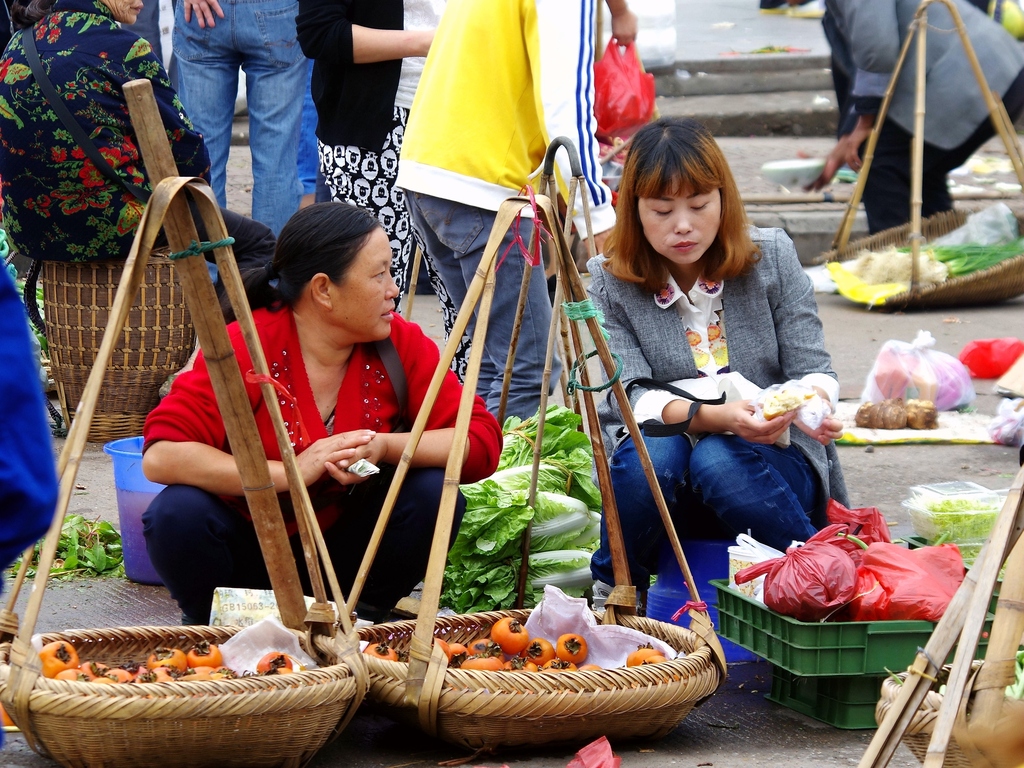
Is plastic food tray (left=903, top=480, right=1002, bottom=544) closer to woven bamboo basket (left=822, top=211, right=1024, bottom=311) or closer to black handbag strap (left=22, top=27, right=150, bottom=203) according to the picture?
black handbag strap (left=22, top=27, right=150, bottom=203)

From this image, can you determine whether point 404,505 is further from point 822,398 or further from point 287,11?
point 287,11

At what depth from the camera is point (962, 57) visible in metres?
6.88

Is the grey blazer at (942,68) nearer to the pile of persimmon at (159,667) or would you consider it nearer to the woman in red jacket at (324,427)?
the woman in red jacket at (324,427)

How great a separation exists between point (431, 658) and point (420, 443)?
0.58m

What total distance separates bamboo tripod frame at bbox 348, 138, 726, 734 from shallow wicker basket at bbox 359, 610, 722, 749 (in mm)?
51

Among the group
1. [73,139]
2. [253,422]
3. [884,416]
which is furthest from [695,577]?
[73,139]

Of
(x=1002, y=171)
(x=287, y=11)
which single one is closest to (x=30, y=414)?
(x=287, y=11)

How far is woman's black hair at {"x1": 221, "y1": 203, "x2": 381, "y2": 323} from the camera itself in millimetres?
2857

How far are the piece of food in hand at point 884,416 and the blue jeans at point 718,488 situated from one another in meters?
2.08

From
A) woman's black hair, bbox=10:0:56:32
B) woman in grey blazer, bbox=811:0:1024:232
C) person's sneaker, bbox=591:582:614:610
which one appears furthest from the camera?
woman in grey blazer, bbox=811:0:1024:232

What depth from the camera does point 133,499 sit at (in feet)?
11.3

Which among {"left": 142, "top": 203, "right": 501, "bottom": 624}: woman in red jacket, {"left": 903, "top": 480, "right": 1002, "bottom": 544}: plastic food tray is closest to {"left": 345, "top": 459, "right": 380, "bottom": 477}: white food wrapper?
{"left": 142, "top": 203, "right": 501, "bottom": 624}: woman in red jacket

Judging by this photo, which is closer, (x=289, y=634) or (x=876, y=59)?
(x=289, y=634)

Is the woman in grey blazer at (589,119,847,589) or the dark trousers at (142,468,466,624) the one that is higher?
the woman in grey blazer at (589,119,847,589)
